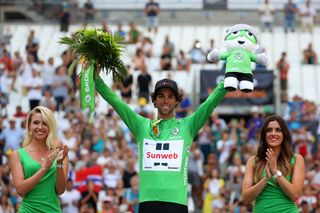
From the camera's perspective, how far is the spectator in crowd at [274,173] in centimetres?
859

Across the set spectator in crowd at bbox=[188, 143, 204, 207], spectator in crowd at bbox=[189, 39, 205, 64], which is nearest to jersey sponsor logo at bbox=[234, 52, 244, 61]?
spectator in crowd at bbox=[188, 143, 204, 207]

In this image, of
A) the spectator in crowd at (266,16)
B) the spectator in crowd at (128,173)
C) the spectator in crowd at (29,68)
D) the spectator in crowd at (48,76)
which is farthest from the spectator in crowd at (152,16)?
the spectator in crowd at (128,173)

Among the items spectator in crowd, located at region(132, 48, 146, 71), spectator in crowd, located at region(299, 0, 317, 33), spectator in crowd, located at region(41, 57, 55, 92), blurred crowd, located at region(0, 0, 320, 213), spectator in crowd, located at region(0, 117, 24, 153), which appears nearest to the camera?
blurred crowd, located at region(0, 0, 320, 213)

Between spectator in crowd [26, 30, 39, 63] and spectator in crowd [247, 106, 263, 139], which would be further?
spectator in crowd [26, 30, 39, 63]

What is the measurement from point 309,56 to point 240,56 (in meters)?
20.6

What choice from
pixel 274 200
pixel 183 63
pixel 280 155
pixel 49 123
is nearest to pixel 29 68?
pixel 183 63

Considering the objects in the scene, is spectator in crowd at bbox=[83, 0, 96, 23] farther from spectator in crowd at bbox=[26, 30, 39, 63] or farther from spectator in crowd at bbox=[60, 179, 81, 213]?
spectator in crowd at bbox=[60, 179, 81, 213]

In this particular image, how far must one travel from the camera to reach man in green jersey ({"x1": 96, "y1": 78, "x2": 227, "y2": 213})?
8.45 metres

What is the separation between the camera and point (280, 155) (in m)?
8.83

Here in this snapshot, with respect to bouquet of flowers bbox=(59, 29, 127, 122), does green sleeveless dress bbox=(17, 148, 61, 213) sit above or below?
below

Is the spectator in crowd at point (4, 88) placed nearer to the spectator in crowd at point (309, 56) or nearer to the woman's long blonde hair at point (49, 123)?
the spectator in crowd at point (309, 56)

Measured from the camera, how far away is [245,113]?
78.4 feet

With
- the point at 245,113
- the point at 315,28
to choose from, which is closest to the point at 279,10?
the point at 315,28

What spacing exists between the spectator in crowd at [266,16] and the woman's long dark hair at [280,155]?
76.5 feet
